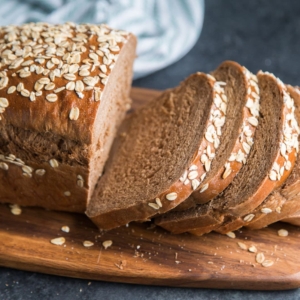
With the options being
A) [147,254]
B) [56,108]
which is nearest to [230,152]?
[147,254]

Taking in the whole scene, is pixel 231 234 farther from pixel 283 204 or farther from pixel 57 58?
pixel 57 58

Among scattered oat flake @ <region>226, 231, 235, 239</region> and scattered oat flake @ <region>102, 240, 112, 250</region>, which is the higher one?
scattered oat flake @ <region>226, 231, 235, 239</region>

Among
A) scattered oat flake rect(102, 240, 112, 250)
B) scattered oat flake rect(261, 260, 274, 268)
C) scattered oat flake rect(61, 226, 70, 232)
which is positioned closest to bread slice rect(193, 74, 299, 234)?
scattered oat flake rect(261, 260, 274, 268)

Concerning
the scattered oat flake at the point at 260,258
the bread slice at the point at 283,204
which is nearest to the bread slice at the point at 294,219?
the bread slice at the point at 283,204

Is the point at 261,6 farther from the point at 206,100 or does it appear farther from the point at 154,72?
the point at 206,100

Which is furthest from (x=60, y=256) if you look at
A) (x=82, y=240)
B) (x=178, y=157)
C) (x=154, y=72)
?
(x=154, y=72)

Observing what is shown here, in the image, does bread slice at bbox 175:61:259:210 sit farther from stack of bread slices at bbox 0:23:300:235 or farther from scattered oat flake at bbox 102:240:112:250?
scattered oat flake at bbox 102:240:112:250
